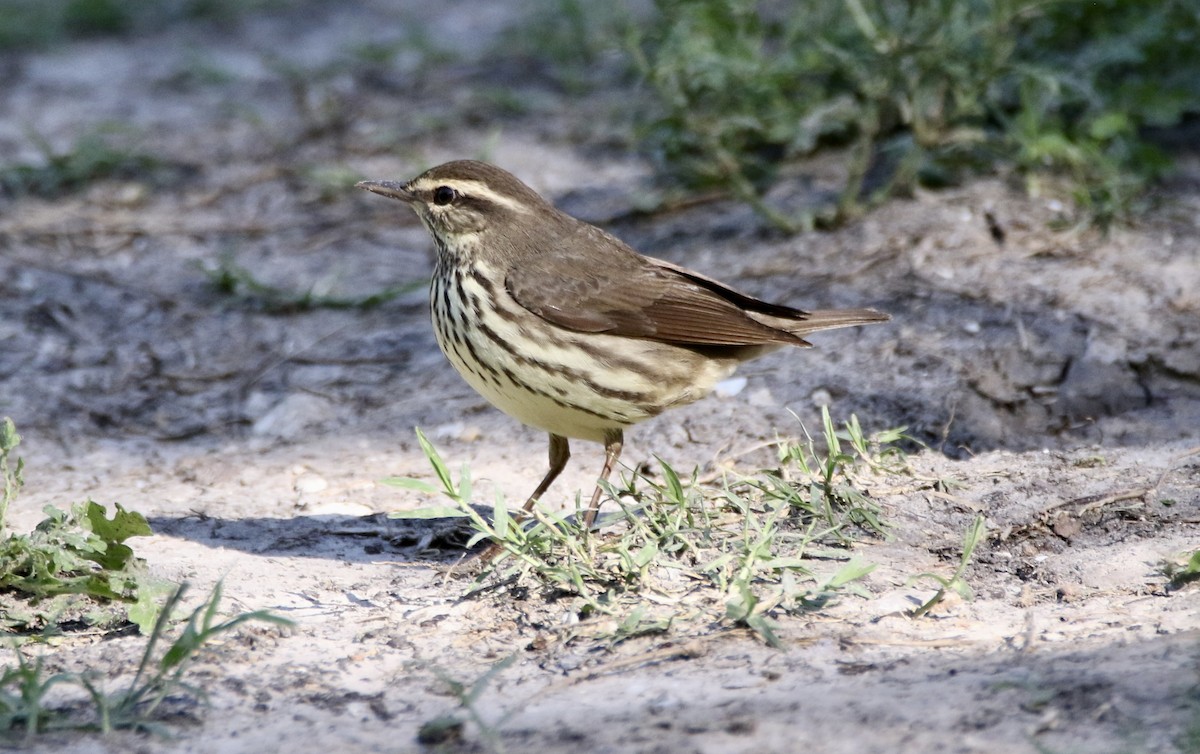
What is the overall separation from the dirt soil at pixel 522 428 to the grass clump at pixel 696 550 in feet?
0.36

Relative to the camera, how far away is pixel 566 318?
5047 millimetres

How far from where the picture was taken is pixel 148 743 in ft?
11.2

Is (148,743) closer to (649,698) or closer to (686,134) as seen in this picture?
(649,698)

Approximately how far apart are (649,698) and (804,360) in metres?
3.14

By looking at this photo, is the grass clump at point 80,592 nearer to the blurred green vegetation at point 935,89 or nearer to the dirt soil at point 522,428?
the dirt soil at point 522,428

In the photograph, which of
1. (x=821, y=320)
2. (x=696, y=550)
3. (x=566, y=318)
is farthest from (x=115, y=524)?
(x=821, y=320)

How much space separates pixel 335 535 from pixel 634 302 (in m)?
1.46

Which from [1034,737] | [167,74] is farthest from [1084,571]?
[167,74]

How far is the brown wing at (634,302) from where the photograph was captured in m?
5.11

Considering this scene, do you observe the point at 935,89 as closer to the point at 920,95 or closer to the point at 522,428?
the point at 920,95

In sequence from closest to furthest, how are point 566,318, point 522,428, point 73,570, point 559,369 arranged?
point 73,570, point 559,369, point 566,318, point 522,428

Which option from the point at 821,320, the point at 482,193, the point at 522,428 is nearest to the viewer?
the point at 482,193

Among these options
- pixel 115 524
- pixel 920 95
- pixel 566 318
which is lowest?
pixel 115 524

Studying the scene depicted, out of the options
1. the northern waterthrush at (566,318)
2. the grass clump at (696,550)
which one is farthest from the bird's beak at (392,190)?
the grass clump at (696,550)
